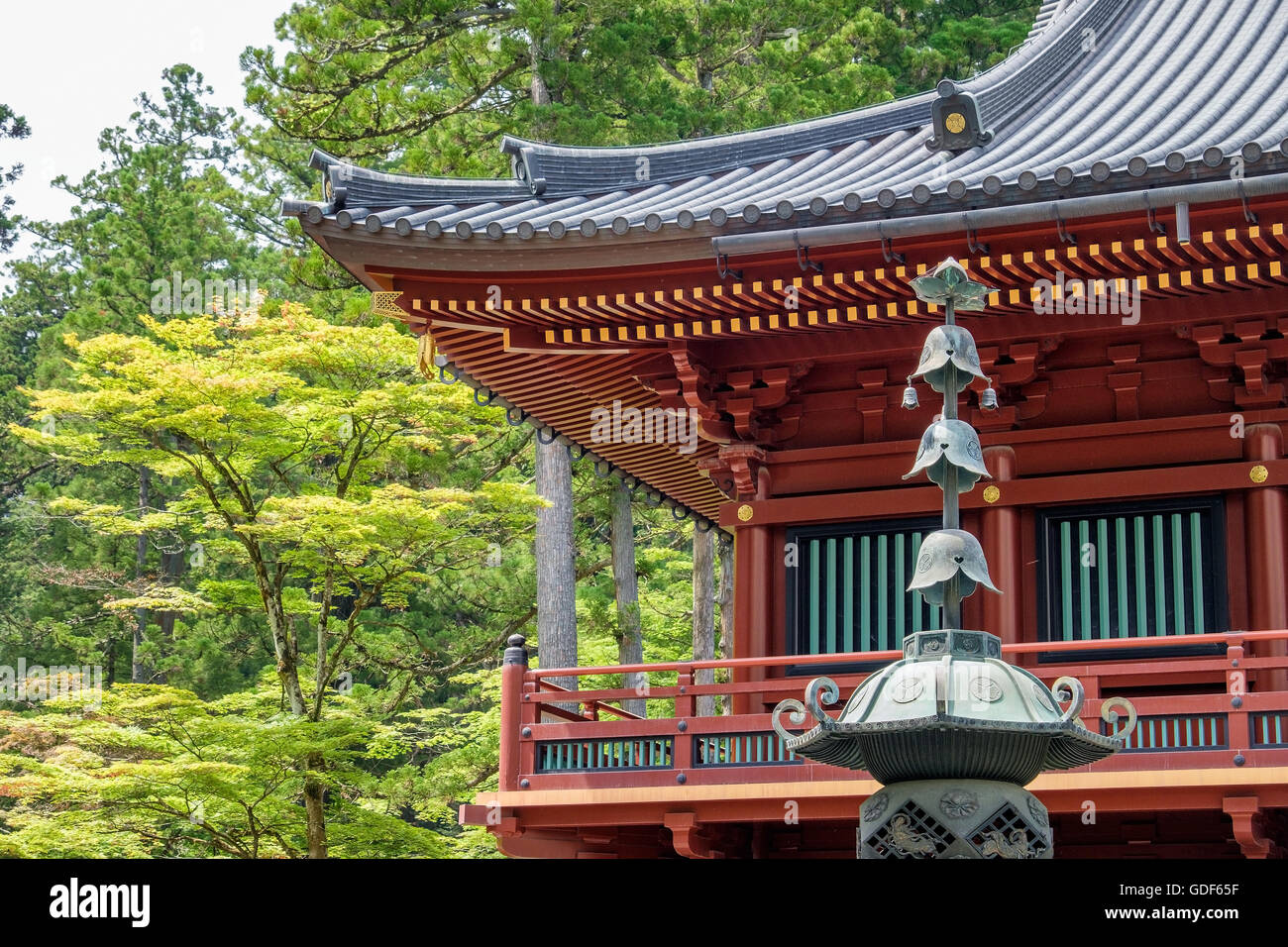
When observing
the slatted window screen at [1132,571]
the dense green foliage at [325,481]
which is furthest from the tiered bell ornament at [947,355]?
the dense green foliage at [325,481]

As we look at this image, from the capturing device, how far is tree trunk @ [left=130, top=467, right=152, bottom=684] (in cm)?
2669

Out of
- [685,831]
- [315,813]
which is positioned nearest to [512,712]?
[685,831]

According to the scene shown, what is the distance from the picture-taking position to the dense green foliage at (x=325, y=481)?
55.4ft

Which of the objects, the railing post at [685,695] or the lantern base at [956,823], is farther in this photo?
the railing post at [685,695]

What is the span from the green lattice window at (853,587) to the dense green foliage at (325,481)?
7.28 meters

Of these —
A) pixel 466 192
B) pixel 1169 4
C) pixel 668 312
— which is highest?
pixel 1169 4

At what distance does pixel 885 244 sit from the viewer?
28.9 feet

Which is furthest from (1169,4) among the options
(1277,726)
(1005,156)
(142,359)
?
(142,359)

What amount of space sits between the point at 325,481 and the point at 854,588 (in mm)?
14822

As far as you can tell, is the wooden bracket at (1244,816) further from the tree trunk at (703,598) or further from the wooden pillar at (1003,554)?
the tree trunk at (703,598)

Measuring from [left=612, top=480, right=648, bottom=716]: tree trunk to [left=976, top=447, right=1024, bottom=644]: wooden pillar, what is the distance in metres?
11.0
